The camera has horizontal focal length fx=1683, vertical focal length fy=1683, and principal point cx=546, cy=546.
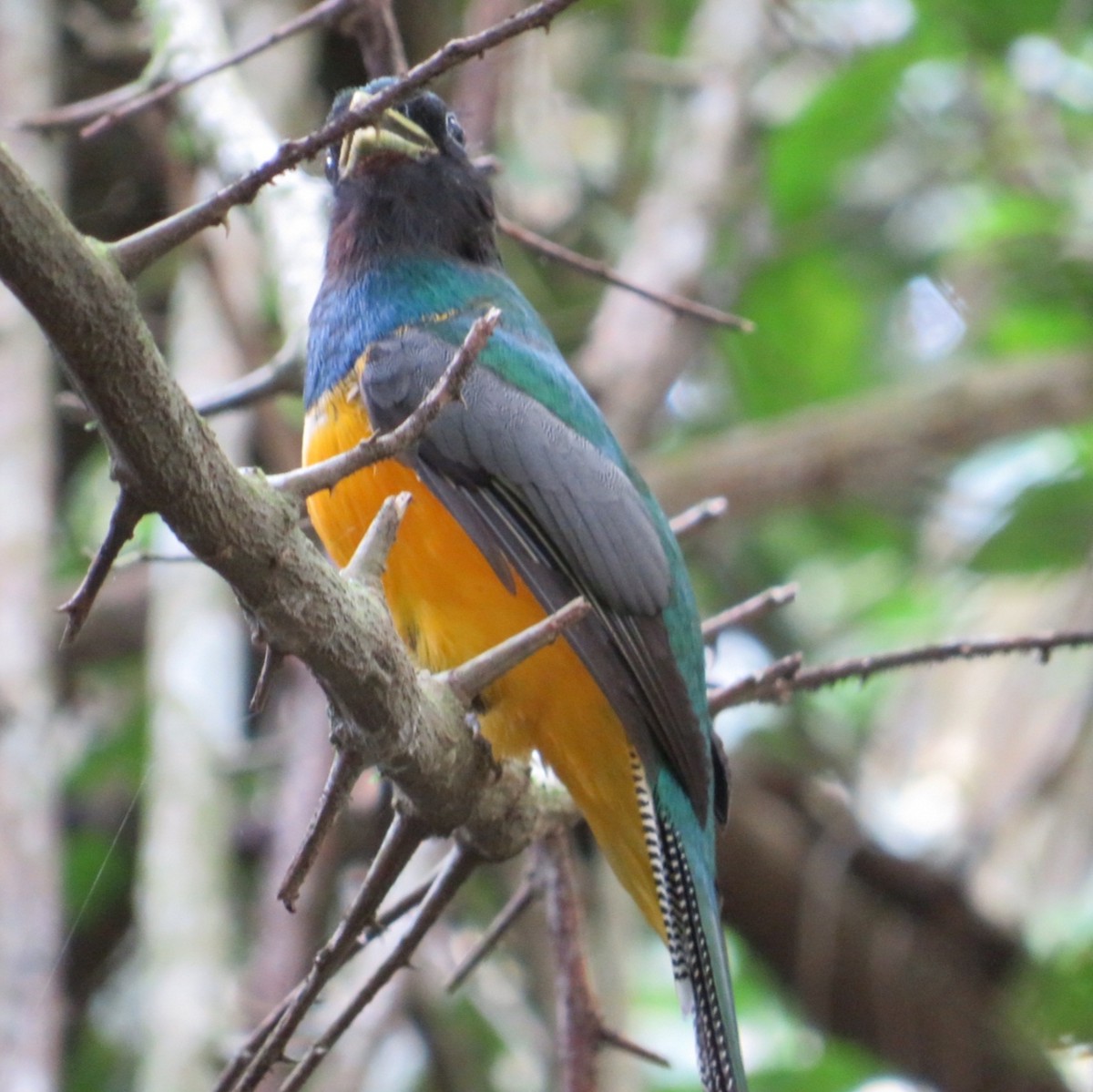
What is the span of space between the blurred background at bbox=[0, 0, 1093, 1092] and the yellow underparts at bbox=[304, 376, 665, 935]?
71cm

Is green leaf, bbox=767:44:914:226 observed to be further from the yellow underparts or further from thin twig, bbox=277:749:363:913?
thin twig, bbox=277:749:363:913

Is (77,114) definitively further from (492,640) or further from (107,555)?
(107,555)

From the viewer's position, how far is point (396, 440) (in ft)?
5.71

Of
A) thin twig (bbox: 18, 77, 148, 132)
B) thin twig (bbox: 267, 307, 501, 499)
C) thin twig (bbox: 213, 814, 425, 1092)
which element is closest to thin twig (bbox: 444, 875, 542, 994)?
thin twig (bbox: 213, 814, 425, 1092)

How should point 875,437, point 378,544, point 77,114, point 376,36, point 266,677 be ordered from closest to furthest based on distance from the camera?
point 266,677
point 378,544
point 77,114
point 376,36
point 875,437

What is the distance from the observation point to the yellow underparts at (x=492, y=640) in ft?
9.82

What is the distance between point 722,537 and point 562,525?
2884 mm

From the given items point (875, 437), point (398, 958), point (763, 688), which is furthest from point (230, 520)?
point (875, 437)

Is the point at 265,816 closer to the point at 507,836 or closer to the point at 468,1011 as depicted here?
the point at 468,1011

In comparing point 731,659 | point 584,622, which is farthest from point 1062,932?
point 584,622

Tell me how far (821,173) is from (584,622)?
3.35 metres

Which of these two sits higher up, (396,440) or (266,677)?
(396,440)

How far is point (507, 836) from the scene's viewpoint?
2.56m

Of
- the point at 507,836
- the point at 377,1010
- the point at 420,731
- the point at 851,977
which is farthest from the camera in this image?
the point at 851,977
